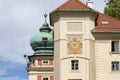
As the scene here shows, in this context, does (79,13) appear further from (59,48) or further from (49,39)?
(49,39)

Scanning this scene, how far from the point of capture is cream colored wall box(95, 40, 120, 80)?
57469 millimetres

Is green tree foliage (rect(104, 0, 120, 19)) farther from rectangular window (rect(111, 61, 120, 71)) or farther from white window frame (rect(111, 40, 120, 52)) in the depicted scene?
rectangular window (rect(111, 61, 120, 71))

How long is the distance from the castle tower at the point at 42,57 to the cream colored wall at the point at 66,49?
33.2 m

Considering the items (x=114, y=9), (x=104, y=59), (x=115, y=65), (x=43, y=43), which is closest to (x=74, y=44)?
(x=104, y=59)

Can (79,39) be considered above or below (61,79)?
above

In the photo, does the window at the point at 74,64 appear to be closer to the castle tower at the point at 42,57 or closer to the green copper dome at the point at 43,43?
the castle tower at the point at 42,57

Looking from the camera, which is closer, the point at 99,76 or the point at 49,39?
the point at 99,76

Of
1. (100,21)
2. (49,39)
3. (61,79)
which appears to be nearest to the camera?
(61,79)

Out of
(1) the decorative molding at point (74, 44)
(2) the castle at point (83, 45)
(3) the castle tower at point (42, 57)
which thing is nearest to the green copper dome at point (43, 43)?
(3) the castle tower at point (42, 57)

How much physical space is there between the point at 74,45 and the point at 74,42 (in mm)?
363

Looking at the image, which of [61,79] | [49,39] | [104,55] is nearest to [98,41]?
[104,55]

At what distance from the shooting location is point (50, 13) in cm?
5888

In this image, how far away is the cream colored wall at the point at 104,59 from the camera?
57469mm

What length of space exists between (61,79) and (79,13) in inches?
268
